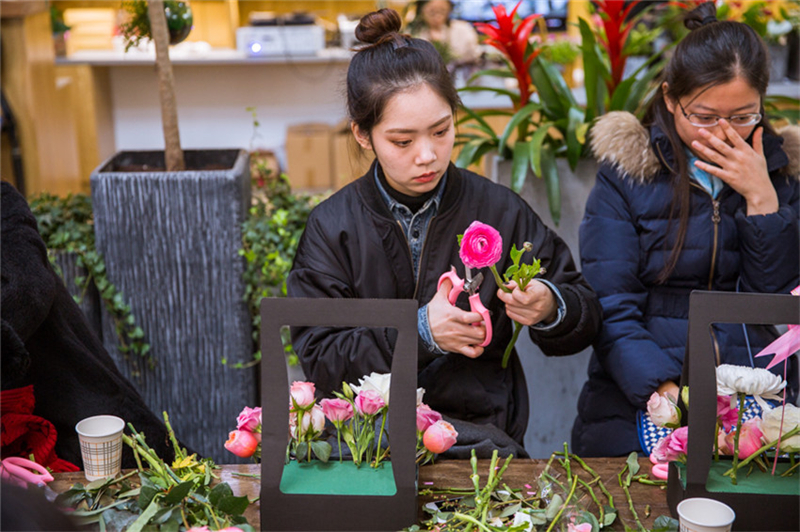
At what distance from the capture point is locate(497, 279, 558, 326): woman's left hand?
1.25 meters

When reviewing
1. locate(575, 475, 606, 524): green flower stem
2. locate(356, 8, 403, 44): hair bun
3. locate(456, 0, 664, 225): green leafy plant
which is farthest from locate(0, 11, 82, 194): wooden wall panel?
locate(575, 475, 606, 524): green flower stem

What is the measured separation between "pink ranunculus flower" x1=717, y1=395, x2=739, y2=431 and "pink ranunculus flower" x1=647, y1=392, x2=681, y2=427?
0.05 meters

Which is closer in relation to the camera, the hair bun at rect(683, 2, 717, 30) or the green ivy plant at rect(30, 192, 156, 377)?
the hair bun at rect(683, 2, 717, 30)

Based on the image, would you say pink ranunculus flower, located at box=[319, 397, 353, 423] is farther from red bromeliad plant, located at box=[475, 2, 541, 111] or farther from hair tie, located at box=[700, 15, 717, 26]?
red bromeliad plant, located at box=[475, 2, 541, 111]

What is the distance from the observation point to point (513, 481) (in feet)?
3.57

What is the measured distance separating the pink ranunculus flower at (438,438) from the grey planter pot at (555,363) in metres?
1.18

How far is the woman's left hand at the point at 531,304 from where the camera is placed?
1.25 m

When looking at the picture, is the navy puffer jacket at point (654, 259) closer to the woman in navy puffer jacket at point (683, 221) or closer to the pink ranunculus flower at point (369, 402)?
the woman in navy puffer jacket at point (683, 221)

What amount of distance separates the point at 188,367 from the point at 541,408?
982mm

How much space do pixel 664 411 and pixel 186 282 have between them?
135 cm

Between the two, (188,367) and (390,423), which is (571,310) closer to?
(390,423)

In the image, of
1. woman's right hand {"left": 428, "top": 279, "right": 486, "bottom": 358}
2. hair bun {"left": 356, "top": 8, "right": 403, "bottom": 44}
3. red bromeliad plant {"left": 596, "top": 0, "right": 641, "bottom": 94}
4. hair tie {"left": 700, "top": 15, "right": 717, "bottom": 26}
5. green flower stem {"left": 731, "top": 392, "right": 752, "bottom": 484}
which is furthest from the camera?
red bromeliad plant {"left": 596, "top": 0, "right": 641, "bottom": 94}

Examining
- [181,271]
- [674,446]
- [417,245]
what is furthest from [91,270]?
[674,446]

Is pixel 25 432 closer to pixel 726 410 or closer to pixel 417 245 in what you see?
pixel 417 245
